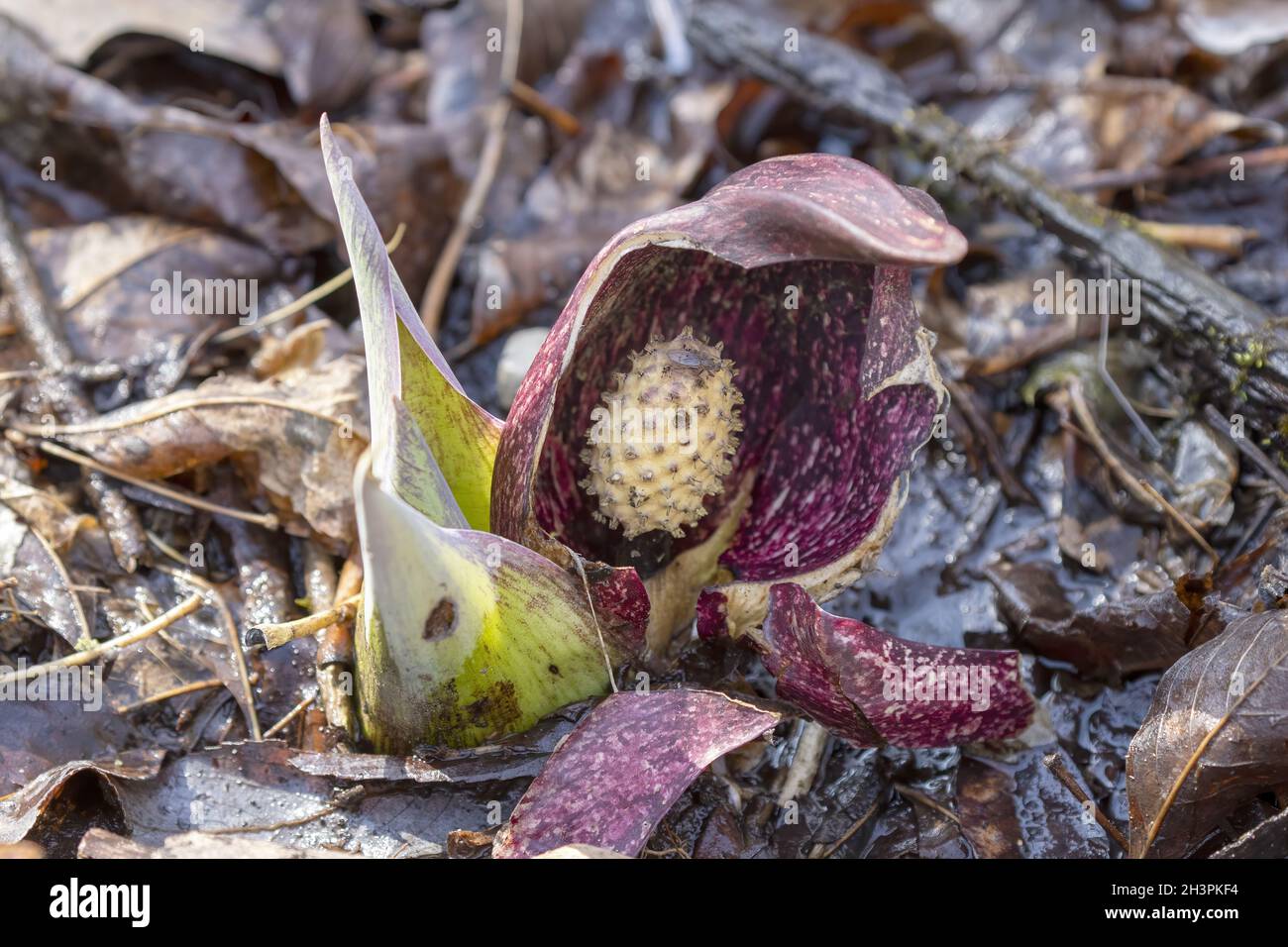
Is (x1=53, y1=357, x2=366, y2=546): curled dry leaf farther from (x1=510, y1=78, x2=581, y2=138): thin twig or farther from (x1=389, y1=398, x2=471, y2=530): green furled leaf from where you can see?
(x1=510, y1=78, x2=581, y2=138): thin twig

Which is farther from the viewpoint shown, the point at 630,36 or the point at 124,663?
the point at 630,36

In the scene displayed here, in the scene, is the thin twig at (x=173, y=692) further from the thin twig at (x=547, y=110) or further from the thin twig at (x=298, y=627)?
the thin twig at (x=547, y=110)

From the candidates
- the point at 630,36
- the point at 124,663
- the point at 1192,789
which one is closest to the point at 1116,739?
the point at 1192,789

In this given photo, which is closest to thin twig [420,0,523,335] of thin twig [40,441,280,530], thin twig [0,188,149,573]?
thin twig [40,441,280,530]
